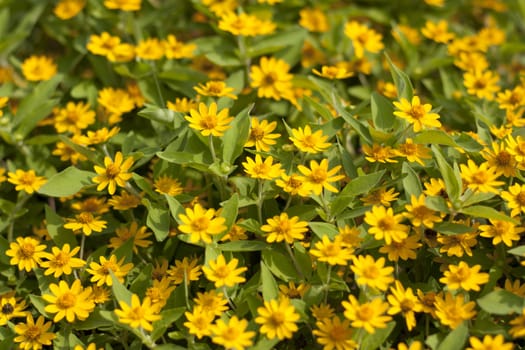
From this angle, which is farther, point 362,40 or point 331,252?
point 362,40

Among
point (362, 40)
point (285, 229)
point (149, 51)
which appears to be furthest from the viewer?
point (362, 40)

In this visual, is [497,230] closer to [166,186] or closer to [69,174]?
[166,186]

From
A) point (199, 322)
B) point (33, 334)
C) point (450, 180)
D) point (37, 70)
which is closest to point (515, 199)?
point (450, 180)

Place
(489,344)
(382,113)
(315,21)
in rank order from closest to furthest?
(489,344), (382,113), (315,21)

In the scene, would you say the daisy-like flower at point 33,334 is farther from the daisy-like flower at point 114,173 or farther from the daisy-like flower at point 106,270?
the daisy-like flower at point 114,173

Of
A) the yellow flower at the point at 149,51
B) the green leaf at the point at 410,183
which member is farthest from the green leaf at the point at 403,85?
the yellow flower at the point at 149,51

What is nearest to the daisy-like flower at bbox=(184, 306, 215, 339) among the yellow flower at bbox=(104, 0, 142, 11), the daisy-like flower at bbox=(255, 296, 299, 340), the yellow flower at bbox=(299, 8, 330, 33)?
the daisy-like flower at bbox=(255, 296, 299, 340)

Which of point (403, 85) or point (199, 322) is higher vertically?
point (403, 85)

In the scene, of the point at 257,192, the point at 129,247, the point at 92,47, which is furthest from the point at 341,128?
the point at 92,47

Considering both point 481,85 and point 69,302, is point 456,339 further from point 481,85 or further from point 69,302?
point 481,85
